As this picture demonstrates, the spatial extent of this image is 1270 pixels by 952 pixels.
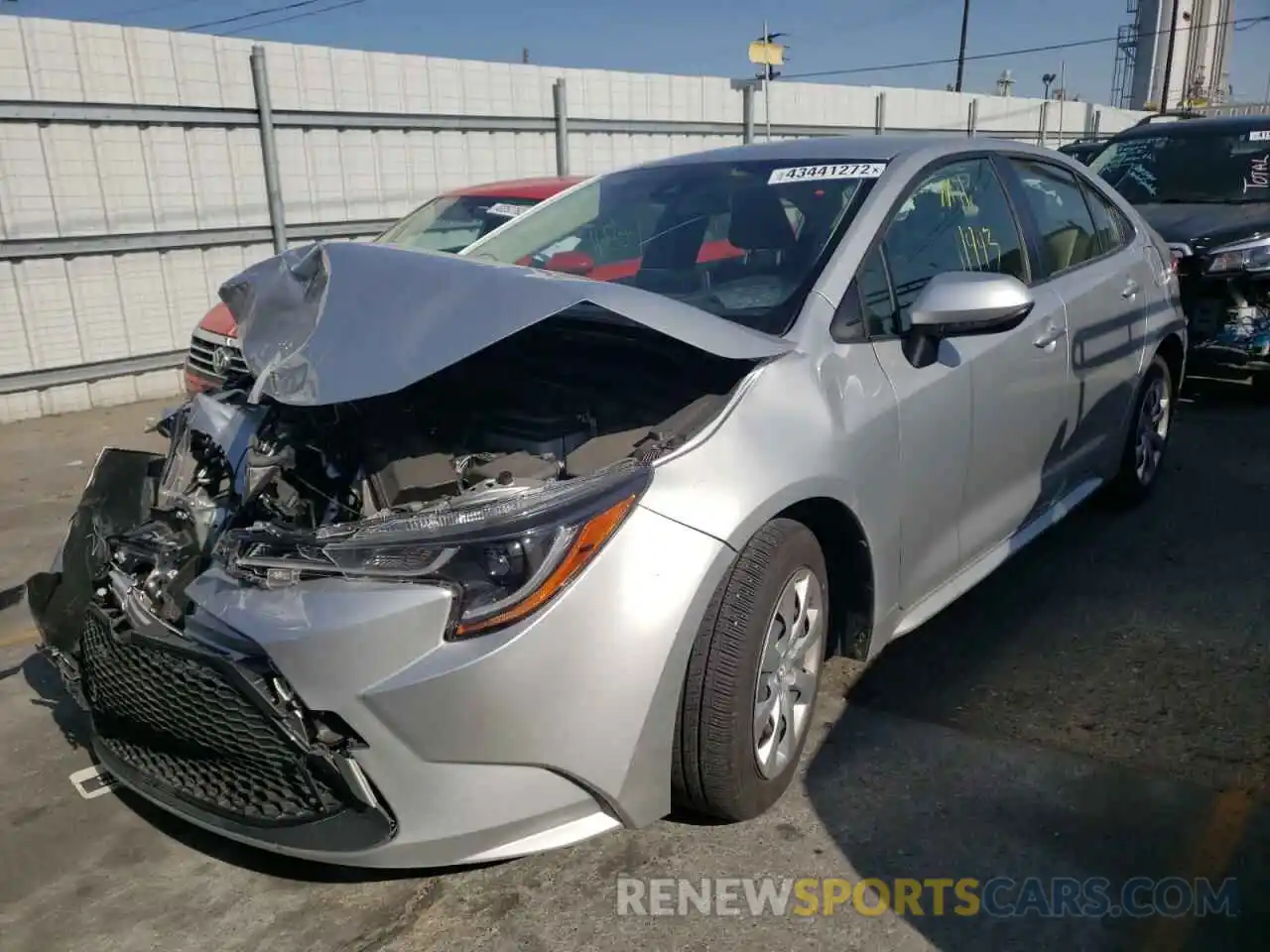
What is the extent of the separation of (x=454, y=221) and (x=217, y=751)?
5722mm

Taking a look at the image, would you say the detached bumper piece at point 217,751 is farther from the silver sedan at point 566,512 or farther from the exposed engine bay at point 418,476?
the exposed engine bay at point 418,476

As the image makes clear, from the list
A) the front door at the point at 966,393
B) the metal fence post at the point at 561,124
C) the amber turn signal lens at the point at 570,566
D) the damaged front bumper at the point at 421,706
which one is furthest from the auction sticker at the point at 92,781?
the metal fence post at the point at 561,124

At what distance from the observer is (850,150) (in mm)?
3529

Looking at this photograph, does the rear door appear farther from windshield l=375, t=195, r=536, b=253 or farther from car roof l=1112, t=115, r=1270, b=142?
car roof l=1112, t=115, r=1270, b=142

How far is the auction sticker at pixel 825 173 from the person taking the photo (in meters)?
3.35

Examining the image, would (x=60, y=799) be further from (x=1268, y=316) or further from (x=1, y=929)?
(x=1268, y=316)

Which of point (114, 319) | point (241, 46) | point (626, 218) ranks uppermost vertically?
point (241, 46)

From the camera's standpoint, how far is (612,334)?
9.53ft

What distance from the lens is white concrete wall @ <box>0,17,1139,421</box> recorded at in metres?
7.70

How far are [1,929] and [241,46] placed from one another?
311 inches

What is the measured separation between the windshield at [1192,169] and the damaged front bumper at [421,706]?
267 inches

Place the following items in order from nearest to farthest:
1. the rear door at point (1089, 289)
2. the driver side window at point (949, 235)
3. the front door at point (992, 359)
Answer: the driver side window at point (949, 235) → the front door at point (992, 359) → the rear door at point (1089, 289)

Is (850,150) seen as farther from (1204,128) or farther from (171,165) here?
(171,165)

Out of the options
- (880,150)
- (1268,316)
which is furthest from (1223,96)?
(880,150)
